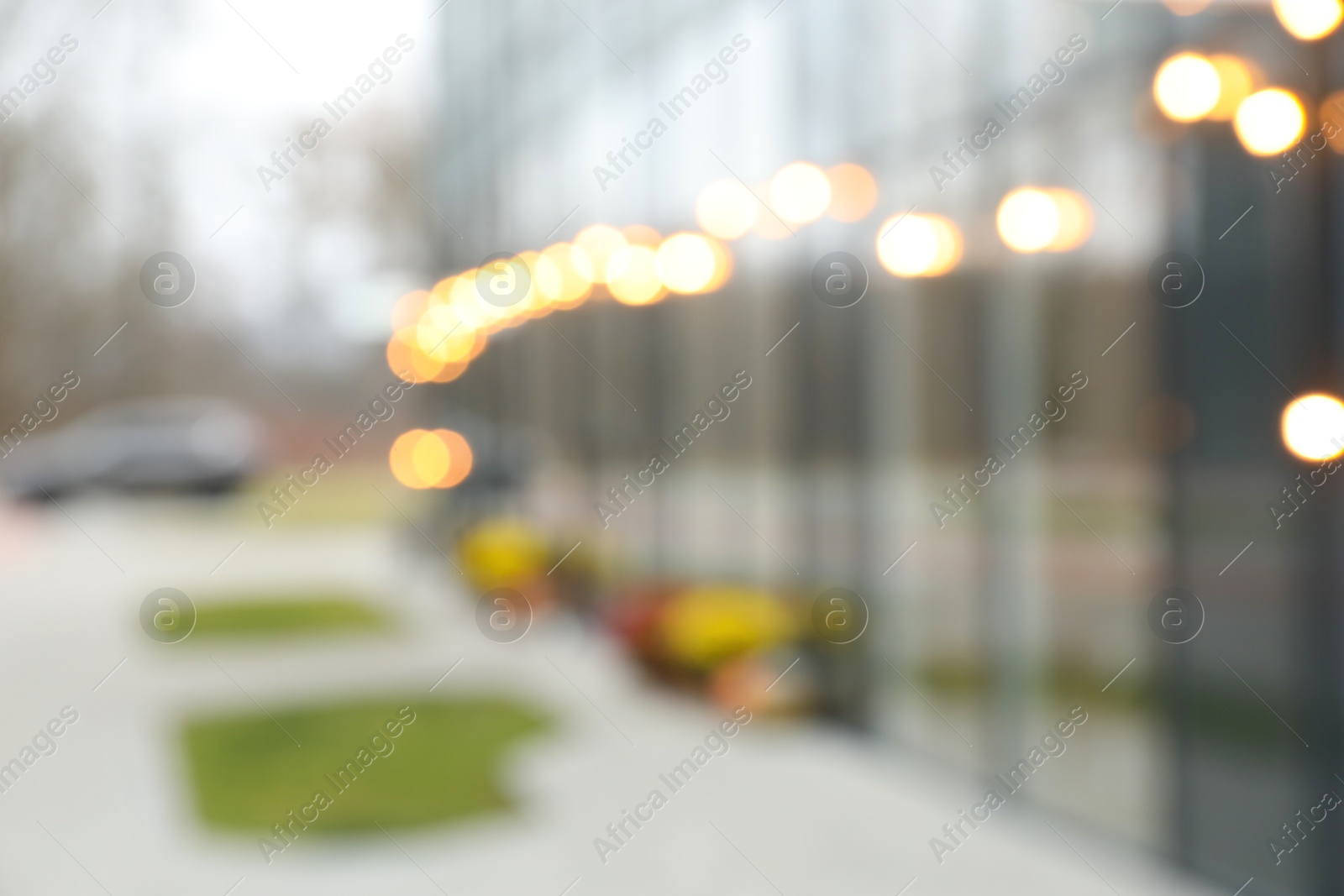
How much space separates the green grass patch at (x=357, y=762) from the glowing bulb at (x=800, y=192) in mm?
2709

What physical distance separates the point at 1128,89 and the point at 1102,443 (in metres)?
1.10

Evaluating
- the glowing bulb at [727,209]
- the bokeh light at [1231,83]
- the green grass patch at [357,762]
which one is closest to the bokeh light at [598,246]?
the glowing bulb at [727,209]

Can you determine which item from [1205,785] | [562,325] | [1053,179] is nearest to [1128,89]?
[1053,179]

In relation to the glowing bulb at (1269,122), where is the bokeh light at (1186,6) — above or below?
above

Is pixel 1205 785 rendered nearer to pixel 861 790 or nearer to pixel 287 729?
pixel 861 790

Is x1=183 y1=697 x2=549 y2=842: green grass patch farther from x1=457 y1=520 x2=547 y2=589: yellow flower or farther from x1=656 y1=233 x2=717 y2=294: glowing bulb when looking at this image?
x1=656 y1=233 x2=717 y2=294: glowing bulb

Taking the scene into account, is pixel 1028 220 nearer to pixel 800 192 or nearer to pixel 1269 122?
pixel 1269 122

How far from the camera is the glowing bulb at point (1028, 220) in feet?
13.4

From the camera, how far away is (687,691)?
5.71 m

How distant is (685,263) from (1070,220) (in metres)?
3.18

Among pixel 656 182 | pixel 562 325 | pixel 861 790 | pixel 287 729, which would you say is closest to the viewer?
pixel 861 790

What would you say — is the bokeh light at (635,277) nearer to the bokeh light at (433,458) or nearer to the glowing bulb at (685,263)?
the glowing bulb at (685,263)

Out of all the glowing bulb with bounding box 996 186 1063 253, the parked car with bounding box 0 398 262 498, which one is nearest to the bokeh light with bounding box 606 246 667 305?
the glowing bulb with bounding box 996 186 1063 253

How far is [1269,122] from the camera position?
10.3 feet
